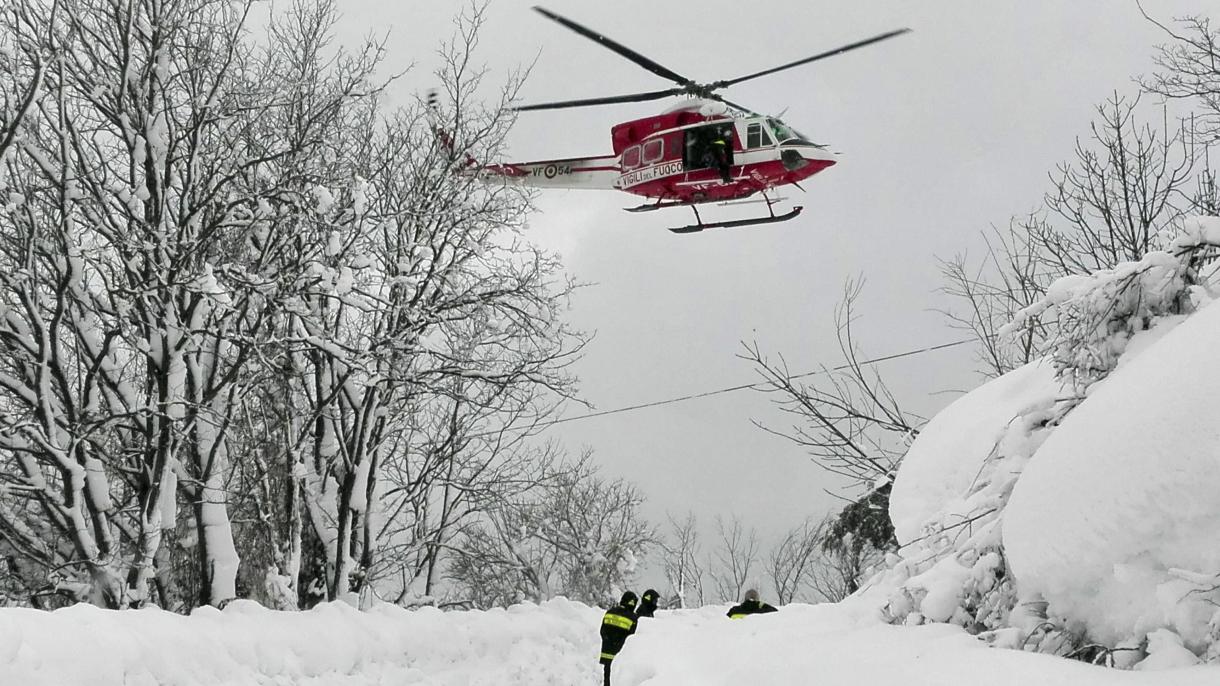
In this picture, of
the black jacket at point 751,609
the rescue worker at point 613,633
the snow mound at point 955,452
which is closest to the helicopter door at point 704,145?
the black jacket at point 751,609

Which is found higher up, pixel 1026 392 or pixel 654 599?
pixel 1026 392

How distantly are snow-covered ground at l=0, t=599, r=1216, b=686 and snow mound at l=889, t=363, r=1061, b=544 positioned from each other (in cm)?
81

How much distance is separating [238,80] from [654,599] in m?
8.60

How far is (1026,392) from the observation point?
22.9ft

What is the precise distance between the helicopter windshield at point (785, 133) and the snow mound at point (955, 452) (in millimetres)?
10507

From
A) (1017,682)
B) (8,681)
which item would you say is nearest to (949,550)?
(1017,682)

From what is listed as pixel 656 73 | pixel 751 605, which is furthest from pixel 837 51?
pixel 751 605

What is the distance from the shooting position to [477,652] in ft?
40.6

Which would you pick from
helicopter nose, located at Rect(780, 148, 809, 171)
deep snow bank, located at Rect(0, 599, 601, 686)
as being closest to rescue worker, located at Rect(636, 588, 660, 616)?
deep snow bank, located at Rect(0, 599, 601, 686)

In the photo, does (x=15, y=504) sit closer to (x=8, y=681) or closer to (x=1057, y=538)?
(x=8, y=681)

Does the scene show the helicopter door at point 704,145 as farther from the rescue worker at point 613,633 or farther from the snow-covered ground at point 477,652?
the rescue worker at point 613,633

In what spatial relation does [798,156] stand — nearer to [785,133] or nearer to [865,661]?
[785,133]

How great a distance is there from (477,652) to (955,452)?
731cm

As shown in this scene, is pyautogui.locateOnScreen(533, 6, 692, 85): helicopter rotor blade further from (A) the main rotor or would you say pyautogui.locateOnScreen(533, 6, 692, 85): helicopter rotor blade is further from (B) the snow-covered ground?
(B) the snow-covered ground
